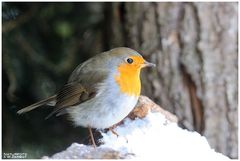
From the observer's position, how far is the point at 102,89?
3814mm

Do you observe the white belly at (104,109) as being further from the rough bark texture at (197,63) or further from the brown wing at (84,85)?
the rough bark texture at (197,63)

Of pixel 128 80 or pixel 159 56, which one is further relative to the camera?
pixel 159 56

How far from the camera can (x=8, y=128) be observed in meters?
4.70

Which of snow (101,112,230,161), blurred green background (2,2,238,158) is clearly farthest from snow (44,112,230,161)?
blurred green background (2,2,238,158)

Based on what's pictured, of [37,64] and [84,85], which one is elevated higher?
[84,85]

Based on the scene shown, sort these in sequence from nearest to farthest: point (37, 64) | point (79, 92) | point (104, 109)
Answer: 1. point (104, 109)
2. point (79, 92)
3. point (37, 64)

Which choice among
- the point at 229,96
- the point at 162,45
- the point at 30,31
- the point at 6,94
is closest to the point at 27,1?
the point at 30,31

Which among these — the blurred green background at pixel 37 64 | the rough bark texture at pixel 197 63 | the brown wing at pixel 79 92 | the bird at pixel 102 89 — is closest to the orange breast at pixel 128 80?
the bird at pixel 102 89

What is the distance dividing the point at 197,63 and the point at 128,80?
4.77 ft

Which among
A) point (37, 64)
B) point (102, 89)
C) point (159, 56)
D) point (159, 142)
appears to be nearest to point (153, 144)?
point (159, 142)

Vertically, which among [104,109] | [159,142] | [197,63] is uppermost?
[104,109]

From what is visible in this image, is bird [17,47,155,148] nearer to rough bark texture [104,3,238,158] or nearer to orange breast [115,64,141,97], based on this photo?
orange breast [115,64,141,97]

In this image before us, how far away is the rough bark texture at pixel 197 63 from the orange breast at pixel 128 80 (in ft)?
4.46

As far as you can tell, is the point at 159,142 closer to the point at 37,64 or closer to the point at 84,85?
the point at 84,85
